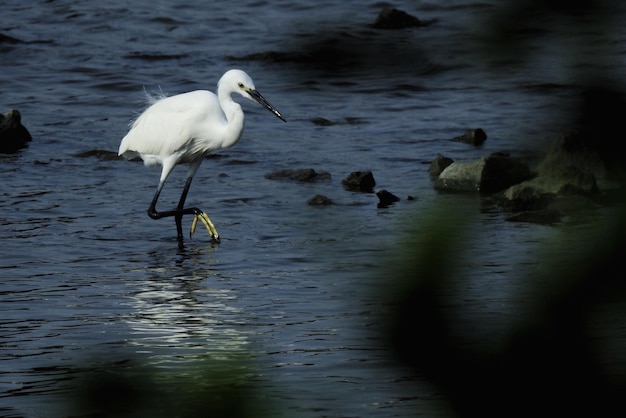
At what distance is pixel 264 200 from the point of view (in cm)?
1045

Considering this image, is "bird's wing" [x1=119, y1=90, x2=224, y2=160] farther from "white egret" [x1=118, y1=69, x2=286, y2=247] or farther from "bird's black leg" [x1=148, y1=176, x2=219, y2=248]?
"bird's black leg" [x1=148, y1=176, x2=219, y2=248]

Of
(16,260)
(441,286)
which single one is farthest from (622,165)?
(16,260)

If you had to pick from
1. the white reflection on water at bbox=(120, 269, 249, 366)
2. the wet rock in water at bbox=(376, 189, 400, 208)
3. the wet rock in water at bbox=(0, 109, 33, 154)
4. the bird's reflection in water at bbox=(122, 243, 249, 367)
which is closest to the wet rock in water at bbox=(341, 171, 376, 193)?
the wet rock in water at bbox=(376, 189, 400, 208)

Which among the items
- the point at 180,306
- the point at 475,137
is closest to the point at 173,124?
the point at 180,306

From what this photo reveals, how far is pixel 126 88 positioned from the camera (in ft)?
52.3

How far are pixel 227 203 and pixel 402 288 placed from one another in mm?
9109

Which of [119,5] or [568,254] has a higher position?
[568,254]

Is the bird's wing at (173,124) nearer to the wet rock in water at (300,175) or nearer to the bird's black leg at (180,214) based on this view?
the bird's black leg at (180,214)

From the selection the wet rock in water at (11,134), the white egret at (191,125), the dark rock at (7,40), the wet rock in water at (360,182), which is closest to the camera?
the white egret at (191,125)

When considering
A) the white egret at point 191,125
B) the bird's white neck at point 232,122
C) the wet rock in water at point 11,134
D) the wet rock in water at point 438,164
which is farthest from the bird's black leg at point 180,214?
the wet rock in water at point 11,134

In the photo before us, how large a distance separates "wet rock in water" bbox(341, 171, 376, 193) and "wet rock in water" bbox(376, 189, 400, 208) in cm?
39

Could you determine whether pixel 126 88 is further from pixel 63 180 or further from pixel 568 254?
pixel 568 254

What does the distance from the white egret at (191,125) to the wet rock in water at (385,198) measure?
97cm

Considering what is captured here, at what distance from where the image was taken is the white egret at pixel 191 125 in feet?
32.7
